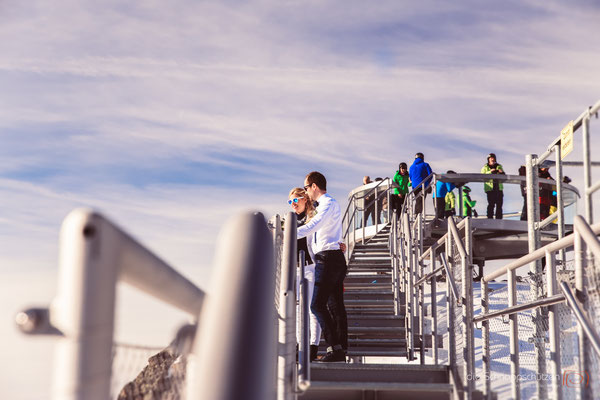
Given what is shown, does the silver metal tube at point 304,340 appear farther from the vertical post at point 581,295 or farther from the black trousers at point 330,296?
the black trousers at point 330,296

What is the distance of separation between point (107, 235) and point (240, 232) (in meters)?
0.15

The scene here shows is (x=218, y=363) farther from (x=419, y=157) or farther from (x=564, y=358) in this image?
(x=419, y=157)

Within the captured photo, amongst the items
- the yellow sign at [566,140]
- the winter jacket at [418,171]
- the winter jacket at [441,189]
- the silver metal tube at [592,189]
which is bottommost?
the silver metal tube at [592,189]

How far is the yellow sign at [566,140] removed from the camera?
672cm

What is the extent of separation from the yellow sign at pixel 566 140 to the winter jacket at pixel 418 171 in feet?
27.5

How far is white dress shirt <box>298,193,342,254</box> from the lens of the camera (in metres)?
5.43

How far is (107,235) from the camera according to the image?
62 cm

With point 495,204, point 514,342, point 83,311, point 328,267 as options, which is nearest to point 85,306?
point 83,311

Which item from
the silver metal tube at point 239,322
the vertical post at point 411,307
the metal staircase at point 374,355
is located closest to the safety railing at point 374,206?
the metal staircase at point 374,355

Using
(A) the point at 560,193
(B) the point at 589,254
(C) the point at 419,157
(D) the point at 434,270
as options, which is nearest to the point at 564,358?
(B) the point at 589,254

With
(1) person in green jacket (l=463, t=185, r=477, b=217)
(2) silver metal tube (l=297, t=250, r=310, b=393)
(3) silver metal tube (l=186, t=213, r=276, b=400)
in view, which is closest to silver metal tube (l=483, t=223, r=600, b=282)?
(2) silver metal tube (l=297, t=250, r=310, b=393)

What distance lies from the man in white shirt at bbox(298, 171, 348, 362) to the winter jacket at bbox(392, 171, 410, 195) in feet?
41.1

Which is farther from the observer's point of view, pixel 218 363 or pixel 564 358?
pixel 564 358

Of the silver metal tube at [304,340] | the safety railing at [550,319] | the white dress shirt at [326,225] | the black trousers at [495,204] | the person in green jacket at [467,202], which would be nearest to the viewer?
the silver metal tube at [304,340]
